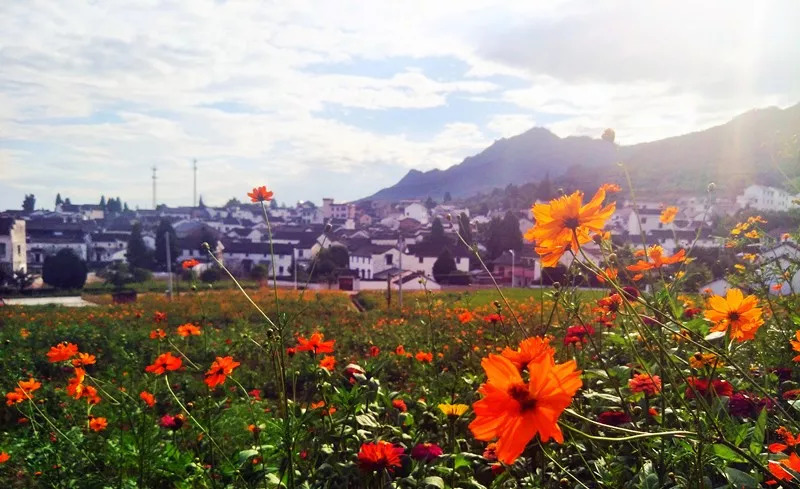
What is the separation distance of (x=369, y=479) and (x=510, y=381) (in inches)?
27.6

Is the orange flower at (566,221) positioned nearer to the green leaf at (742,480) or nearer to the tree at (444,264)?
the green leaf at (742,480)

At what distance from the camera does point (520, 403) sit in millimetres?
687

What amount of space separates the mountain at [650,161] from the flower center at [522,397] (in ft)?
2.59

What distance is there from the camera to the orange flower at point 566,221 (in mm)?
986

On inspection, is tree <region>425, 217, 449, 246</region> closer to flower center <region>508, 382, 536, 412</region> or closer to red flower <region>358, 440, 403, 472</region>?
red flower <region>358, 440, 403, 472</region>

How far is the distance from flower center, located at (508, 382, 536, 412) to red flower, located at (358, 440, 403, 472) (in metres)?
0.58

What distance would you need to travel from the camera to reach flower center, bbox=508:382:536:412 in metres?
0.69

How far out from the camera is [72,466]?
2.04m

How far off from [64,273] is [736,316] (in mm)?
25527

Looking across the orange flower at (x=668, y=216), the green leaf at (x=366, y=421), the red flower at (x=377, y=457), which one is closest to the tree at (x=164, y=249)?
the orange flower at (x=668, y=216)

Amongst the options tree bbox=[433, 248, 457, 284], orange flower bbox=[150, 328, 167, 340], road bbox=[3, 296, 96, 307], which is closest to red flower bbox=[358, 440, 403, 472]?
orange flower bbox=[150, 328, 167, 340]

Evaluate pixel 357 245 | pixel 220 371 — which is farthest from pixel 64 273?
pixel 220 371

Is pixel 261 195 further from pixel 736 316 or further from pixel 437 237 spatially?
pixel 437 237

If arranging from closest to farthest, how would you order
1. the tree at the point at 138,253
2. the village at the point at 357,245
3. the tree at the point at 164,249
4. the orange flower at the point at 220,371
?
1. the orange flower at the point at 220,371
2. the village at the point at 357,245
3. the tree at the point at 138,253
4. the tree at the point at 164,249
